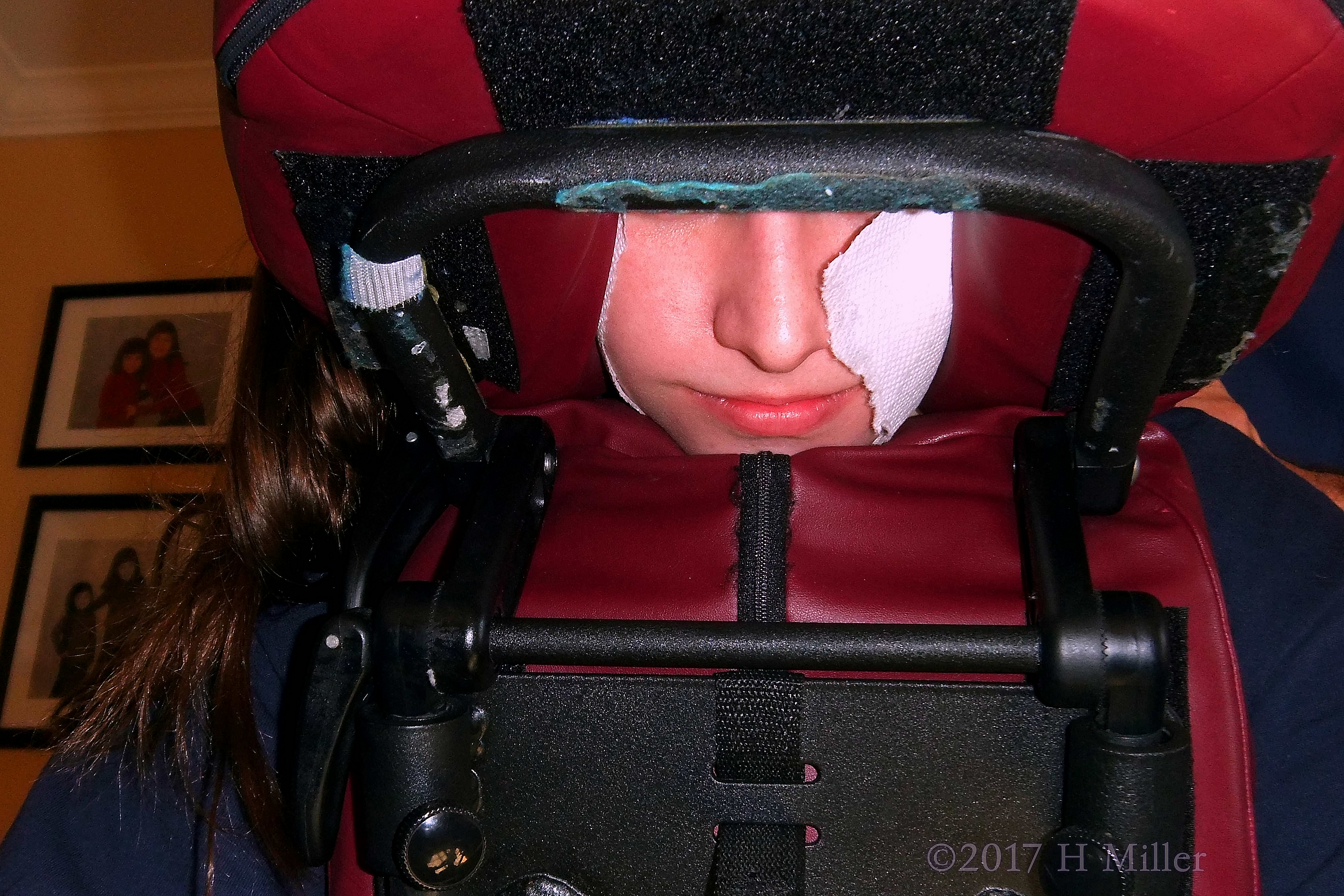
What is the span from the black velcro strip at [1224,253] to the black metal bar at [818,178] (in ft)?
0.24

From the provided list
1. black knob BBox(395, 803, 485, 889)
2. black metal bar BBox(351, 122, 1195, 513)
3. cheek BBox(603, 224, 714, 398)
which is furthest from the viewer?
cheek BBox(603, 224, 714, 398)

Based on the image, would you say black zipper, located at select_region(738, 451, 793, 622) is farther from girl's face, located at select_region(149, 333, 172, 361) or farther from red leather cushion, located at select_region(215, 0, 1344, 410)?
girl's face, located at select_region(149, 333, 172, 361)

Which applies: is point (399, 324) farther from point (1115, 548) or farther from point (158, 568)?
point (158, 568)

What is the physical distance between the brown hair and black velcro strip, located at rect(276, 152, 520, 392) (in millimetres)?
185

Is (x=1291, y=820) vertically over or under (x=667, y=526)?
under

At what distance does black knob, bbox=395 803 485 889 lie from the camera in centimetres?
46

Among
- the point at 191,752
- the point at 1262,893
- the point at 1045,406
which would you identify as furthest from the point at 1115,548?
the point at 191,752

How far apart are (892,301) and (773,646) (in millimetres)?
222

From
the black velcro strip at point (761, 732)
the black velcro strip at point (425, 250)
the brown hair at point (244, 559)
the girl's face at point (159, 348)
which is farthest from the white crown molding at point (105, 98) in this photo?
the black velcro strip at point (761, 732)

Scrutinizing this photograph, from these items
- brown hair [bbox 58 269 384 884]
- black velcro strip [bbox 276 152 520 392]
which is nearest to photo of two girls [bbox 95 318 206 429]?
brown hair [bbox 58 269 384 884]

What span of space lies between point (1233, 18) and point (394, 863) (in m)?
0.47

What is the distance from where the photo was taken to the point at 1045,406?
635mm

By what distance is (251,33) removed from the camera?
17.1 inches

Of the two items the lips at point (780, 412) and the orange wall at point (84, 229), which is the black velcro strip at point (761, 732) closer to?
the lips at point (780, 412)
